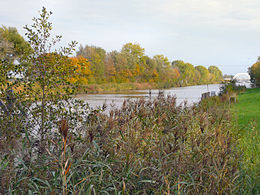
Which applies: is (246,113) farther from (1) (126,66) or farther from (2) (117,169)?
(1) (126,66)

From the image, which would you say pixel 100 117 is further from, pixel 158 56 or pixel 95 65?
pixel 158 56

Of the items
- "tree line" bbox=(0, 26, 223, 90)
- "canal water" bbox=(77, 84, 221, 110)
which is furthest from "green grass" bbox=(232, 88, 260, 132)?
"tree line" bbox=(0, 26, 223, 90)

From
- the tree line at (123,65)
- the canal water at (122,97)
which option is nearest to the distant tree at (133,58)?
the tree line at (123,65)

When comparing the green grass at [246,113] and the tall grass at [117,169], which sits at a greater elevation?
the tall grass at [117,169]

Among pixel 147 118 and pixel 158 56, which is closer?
pixel 147 118

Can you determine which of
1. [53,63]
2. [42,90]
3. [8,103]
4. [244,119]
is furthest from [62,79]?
[244,119]

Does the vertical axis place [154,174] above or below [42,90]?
below

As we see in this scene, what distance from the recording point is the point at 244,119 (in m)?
8.34

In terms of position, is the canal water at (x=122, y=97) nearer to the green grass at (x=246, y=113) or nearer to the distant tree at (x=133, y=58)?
the green grass at (x=246, y=113)

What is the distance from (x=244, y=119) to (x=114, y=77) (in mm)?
42872

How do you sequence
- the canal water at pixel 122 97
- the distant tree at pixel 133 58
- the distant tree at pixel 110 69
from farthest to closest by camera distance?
the distant tree at pixel 133 58 < the distant tree at pixel 110 69 < the canal water at pixel 122 97

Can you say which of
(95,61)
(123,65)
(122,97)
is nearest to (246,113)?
(122,97)

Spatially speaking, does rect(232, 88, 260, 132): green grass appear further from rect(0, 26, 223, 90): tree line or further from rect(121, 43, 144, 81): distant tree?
rect(121, 43, 144, 81): distant tree

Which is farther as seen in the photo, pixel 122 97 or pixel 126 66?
pixel 126 66
